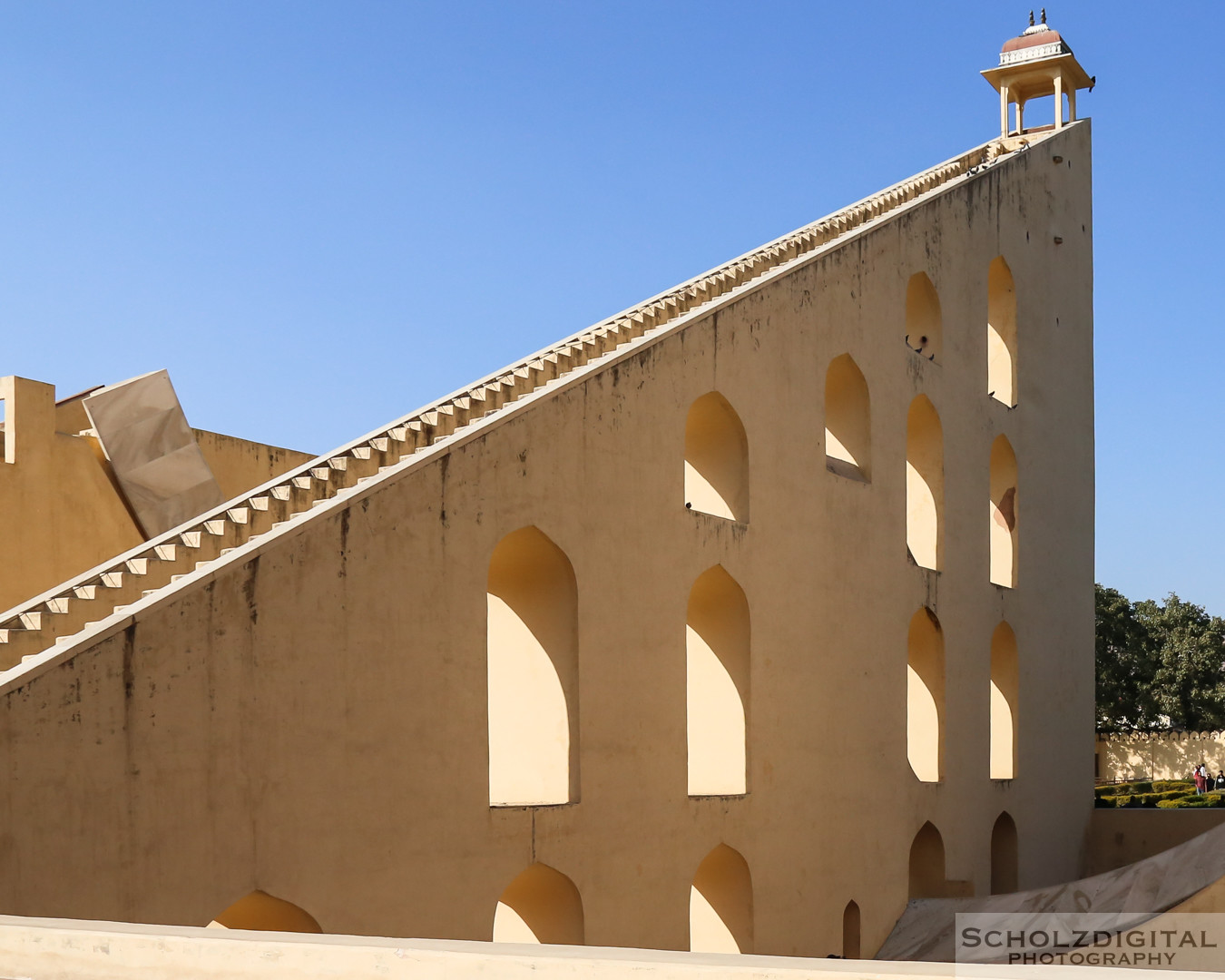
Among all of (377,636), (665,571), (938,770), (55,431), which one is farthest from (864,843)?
(55,431)

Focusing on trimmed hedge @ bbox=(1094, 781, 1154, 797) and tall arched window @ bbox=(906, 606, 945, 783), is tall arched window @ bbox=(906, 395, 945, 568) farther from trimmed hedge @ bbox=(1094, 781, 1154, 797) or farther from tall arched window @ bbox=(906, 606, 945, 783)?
trimmed hedge @ bbox=(1094, 781, 1154, 797)

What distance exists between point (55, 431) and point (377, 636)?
488cm

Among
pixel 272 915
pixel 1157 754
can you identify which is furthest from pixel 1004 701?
pixel 1157 754

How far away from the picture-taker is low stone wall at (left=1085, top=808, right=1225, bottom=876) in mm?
17047

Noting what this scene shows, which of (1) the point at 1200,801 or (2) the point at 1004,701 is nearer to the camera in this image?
(2) the point at 1004,701

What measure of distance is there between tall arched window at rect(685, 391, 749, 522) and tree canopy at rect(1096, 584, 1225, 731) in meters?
24.2

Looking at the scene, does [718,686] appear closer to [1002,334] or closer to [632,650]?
[632,650]

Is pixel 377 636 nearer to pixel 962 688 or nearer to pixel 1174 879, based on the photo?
pixel 1174 879

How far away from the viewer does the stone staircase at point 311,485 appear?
19.8 ft

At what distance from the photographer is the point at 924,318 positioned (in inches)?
555

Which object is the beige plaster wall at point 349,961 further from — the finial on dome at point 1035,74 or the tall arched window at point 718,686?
the finial on dome at point 1035,74

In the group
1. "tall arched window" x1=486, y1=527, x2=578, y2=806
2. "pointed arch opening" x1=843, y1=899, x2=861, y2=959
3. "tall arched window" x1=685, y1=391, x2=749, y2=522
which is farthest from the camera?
"pointed arch opening" x1=843, y1=899, x2=861, y2=959

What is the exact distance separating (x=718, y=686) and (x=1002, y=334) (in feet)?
25.3

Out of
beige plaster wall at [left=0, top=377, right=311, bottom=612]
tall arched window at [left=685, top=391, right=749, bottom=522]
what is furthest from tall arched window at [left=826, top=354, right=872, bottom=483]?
beige plaster wall at [left=0, top=377, right=311, bottom=612]
